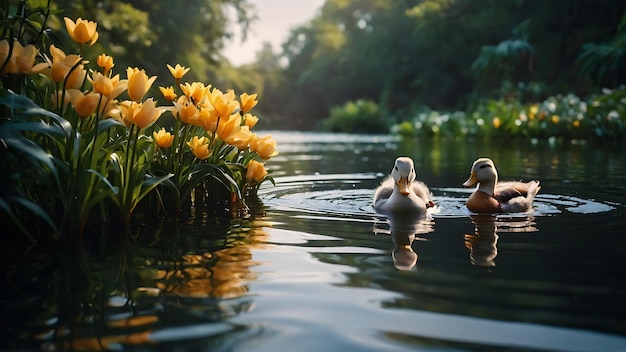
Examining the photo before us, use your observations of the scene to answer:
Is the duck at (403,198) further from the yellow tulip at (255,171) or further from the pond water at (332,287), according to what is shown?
the yellow tulip at (255,171)

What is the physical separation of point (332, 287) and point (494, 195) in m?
Answer: 2.75

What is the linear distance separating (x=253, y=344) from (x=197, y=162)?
266 centimetres

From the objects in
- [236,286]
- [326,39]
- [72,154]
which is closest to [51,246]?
[72,154]

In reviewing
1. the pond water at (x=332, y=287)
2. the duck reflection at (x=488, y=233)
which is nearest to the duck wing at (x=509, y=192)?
the duck reflection at (x=488, y=233)

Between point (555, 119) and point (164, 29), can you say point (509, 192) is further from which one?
point (164, 29)

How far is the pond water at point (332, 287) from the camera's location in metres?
1.90

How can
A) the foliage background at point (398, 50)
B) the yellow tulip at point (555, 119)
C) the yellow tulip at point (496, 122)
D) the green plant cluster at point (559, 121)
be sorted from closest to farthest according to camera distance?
the green plant cluster at point (559, 121)
the yellow tulip at point (555, 119)
the yellow tulip at point (496, 122)
the foliage background at point (398, 50)

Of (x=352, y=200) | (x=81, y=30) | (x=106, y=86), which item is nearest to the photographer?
(x=106, y=86)

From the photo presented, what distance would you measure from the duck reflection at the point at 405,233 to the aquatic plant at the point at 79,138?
1042 mm

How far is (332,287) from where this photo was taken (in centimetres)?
247

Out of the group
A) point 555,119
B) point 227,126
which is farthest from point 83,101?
point 555,119

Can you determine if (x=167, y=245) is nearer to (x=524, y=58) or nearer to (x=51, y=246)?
(x=51, y=246)

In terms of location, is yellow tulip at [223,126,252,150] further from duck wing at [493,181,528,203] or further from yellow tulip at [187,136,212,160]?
duck wing at [493,181,528,203]

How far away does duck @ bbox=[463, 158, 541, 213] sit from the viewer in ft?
15.4
